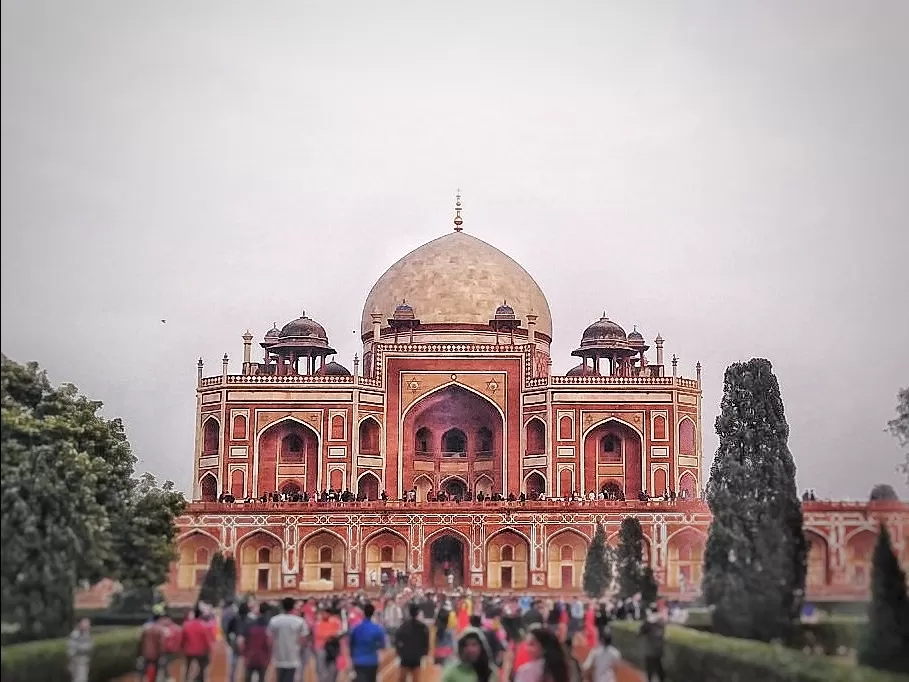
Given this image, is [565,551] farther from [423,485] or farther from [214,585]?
[214,585]

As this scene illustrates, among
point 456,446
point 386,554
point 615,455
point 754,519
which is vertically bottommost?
point 386,554

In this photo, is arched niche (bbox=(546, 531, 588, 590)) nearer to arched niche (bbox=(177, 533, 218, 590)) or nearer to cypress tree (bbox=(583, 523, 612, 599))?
cypress tree (bbox=(583, 523, 612, 599))

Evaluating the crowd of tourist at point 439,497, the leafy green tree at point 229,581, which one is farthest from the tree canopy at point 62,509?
the crowd of tourist at point 439,497

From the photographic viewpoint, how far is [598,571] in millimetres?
17703

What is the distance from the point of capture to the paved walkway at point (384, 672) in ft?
36.3

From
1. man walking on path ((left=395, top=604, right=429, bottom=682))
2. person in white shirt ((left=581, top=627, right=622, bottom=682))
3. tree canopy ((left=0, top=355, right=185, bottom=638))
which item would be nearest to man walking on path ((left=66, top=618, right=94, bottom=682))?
tree canopy ((left=0, top=355, right=185, bottom=638))

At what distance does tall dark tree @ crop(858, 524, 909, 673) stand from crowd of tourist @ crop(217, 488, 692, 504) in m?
17.3

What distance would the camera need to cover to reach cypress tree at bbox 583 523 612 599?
16.2m

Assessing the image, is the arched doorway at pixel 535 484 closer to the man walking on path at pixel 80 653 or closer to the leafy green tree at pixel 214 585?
the leafy green tree at pixel 214 585

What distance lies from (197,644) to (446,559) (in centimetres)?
1696

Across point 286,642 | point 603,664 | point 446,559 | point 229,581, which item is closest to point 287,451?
point 446,559

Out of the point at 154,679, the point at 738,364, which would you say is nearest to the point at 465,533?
the point at 738,364

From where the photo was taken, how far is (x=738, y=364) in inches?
666

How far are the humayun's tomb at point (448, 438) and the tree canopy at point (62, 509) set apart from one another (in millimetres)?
9030
